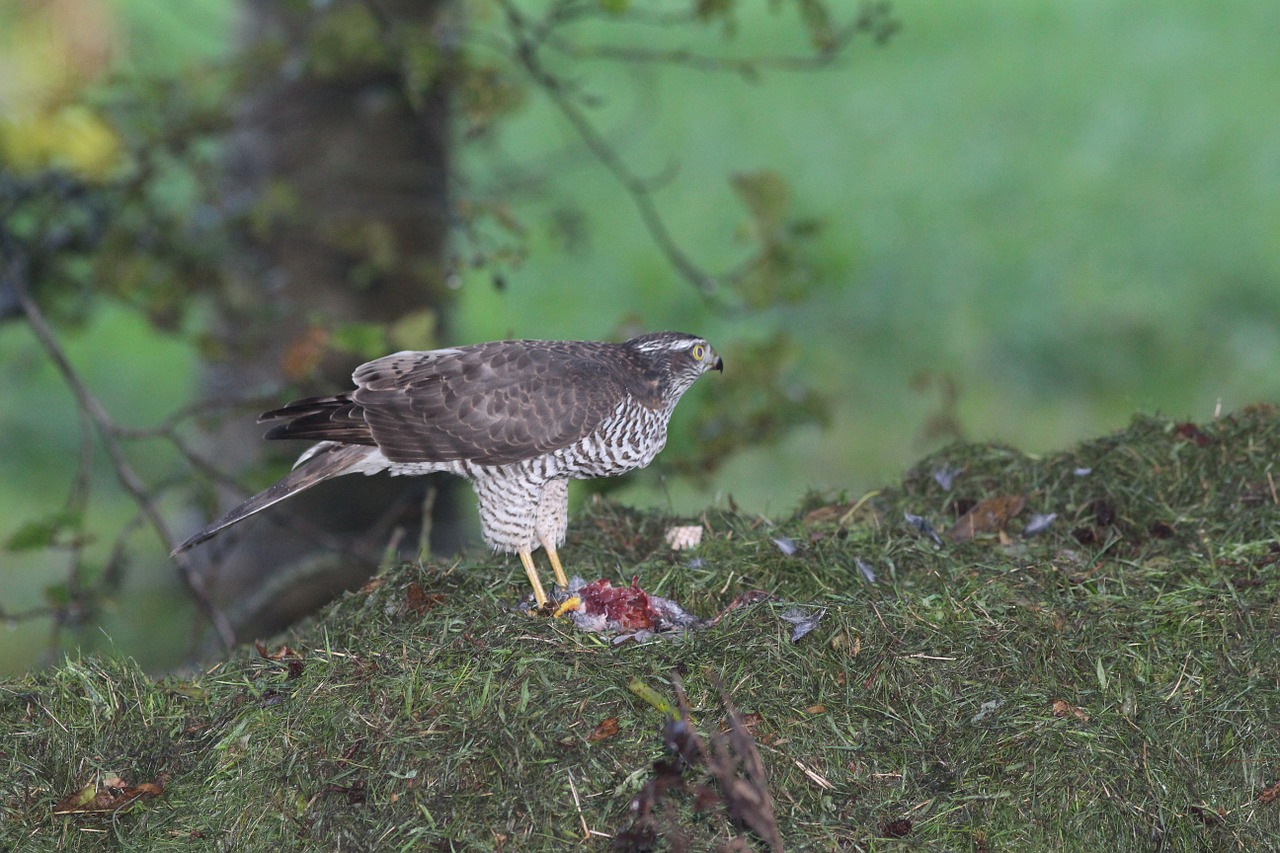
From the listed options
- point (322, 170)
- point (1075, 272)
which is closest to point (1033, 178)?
point (1075, 272)

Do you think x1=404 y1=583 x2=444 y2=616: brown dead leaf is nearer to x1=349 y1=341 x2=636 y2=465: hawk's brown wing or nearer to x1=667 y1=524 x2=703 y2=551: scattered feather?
x1=349 y1=341 x2=636 y2=465: hawk's brown wing

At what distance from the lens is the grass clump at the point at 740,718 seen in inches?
121

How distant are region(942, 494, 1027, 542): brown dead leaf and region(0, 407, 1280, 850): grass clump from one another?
0.31 metres

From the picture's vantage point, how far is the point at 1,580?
10.7 m

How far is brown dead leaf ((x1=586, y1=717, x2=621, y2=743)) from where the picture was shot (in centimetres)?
315

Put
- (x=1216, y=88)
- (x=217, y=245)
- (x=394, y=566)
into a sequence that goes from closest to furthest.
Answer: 1. (x=394, y=566)
2. (x=217, y=245)
3. (x=1216, y=88)

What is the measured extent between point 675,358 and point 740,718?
171 centimetres

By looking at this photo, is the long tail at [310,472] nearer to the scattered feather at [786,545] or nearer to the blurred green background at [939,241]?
the scattered feather at [786,545]

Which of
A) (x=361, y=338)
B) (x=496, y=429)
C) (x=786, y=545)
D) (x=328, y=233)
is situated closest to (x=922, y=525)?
(x=786, y=545)

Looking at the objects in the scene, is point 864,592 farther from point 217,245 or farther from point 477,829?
point 217,245

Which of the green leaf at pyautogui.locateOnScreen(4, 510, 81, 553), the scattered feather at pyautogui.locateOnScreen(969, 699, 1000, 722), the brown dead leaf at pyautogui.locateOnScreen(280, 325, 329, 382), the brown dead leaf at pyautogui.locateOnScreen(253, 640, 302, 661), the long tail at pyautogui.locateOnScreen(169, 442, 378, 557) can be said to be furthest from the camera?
the brown dead leaf at pyautogui.locateOnScreen(280, 325, 329, 382)

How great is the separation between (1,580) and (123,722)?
8.29 meters

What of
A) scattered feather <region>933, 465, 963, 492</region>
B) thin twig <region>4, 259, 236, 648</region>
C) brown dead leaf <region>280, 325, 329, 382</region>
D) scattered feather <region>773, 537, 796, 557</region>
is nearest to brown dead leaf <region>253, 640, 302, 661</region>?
thin twig <region>4, 259, 236, 648</region>

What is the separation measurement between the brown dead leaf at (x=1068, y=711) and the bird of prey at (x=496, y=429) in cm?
159
